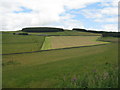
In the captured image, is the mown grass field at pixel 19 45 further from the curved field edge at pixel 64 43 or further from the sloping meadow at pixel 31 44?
the curved field edge at pixel 64 43

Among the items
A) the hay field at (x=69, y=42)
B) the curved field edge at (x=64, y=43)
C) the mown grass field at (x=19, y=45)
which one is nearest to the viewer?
the mown grass field at (x=19, y=45)

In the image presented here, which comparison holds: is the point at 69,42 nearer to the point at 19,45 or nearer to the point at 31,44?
the point at 31,44

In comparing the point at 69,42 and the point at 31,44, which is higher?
the point at 69,42

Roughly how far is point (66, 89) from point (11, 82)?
7166 mm

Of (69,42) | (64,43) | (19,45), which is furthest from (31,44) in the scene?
(69,42)

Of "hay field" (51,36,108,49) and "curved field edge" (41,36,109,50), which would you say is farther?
"hay field" (51,36,108,49)

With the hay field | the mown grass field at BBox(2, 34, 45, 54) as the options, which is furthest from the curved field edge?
the mown grass field at BBox(2, 34, 45, 54)

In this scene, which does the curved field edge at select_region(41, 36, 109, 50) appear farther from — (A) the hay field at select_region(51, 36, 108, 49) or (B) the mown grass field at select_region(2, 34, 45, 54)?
(B) the mown grass field at select_region(2, 34, 45, 54)

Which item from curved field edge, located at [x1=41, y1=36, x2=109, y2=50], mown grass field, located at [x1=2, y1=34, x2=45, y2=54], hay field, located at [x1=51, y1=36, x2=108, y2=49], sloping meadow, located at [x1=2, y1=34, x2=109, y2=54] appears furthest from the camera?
hay field, located at [x1=51, y1=36, x2=108, y2=49]

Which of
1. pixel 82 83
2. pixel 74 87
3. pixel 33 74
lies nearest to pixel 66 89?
pixel 74 87

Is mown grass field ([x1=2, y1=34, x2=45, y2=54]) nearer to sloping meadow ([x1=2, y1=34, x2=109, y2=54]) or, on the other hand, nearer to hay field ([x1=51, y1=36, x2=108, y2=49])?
sloping meadow ([x1=2, y1=34, x2=109, y2=54])

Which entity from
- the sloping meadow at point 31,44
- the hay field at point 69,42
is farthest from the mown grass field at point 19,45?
the hay field at point 69,42

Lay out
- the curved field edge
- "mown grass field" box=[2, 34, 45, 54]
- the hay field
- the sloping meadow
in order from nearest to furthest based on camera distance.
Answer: "mown grass field" box=[2, 34, 45, 54]
the sloping meadow
the curved field edge
the hay field

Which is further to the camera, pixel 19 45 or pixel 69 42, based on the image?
pixel 69 42
